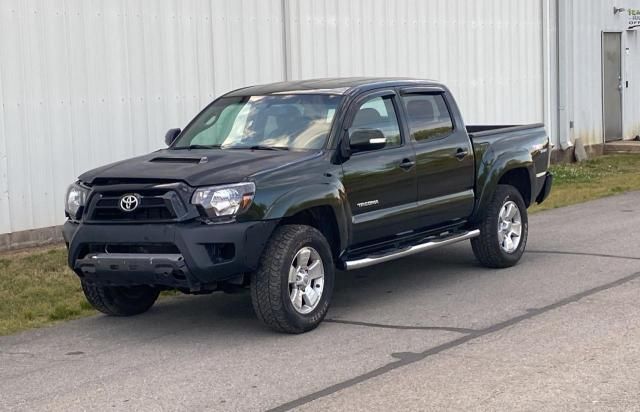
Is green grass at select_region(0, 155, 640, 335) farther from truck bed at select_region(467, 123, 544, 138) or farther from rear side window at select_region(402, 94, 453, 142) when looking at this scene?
truck bed at select_region(467, 123, 544, 138)

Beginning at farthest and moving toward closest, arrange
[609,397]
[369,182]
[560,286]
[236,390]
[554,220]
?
[554,220] → [560,286] → [369,182] → [236,390] → [609,397]

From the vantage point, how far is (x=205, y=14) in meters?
14.4

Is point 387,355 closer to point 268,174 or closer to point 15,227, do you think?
point 268,174

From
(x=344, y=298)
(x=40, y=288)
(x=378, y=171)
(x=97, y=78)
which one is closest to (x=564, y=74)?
(x=97, y=78)

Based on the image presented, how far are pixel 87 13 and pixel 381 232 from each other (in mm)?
5753

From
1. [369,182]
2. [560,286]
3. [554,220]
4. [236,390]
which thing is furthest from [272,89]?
[554,220]

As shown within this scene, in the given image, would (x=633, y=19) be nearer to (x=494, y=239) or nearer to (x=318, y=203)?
(x=494, y=239)

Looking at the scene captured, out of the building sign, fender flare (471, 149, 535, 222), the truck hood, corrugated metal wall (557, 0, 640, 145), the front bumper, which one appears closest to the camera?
the front bumper

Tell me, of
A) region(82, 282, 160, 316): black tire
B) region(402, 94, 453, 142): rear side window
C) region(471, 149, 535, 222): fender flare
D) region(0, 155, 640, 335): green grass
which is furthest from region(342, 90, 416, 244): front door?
region(0, 155, 640, 335): green grass

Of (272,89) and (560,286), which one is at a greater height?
(272,89)

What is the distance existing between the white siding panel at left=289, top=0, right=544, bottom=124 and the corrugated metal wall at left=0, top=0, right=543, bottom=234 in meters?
0.03

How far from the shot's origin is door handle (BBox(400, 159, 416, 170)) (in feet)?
30.4

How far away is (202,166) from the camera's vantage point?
8.19m

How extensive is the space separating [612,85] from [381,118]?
15.9 meters
